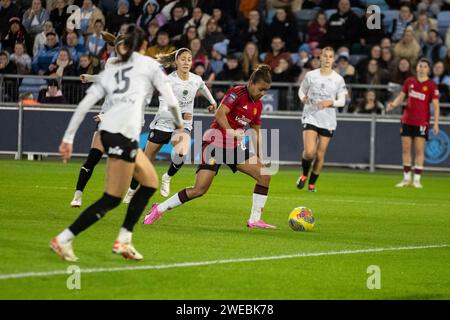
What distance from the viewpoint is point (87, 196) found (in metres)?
17.9

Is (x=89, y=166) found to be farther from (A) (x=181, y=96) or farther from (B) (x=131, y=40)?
(B) (x=131, y=40)

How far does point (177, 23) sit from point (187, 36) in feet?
3.19

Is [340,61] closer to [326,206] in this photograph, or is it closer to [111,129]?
[326,206]

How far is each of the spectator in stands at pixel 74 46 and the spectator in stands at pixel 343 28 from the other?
6371 mm

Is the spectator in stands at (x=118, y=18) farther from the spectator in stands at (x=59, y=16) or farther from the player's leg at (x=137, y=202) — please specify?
the player's leg at (x=137, y=202)

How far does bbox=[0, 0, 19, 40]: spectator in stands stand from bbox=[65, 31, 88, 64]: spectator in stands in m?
2.11

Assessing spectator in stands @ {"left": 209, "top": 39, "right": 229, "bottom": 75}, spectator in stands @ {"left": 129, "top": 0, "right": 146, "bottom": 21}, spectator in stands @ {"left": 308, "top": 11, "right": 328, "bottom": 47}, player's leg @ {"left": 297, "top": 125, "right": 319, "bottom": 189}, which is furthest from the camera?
spectator in stands @ {"left": 129, "top": 0, "right": 146, "bottom": 21}

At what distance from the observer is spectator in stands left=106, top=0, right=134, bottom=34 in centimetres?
2831

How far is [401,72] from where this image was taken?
86.3ft

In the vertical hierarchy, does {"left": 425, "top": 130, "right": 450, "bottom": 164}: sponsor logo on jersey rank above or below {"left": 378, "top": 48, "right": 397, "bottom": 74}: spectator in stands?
below

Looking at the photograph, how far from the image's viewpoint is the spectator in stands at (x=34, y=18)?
28672 mm

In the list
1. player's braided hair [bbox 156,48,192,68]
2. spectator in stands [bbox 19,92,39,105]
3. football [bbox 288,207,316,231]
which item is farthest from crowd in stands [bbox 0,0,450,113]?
football [bbox 288,207,316,231]

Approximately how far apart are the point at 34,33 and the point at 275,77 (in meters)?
6.61

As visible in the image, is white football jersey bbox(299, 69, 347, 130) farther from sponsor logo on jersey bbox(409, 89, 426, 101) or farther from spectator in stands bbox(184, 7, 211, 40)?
spectator in stands bbox(184, 7, 211, 40)
